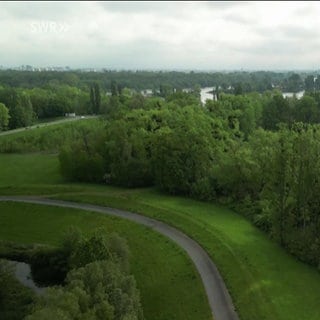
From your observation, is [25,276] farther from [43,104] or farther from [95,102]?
[43,104]

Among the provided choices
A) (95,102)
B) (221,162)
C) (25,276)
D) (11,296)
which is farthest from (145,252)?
(95,102)

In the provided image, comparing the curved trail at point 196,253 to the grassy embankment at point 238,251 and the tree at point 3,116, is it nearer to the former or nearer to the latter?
the grassy embankment at point 238,251

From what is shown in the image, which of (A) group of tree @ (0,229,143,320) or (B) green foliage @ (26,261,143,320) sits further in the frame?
(A) group of tree @ (0,229,143,320)

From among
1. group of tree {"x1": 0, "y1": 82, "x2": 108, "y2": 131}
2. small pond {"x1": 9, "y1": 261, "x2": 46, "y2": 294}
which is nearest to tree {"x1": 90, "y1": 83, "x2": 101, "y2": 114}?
group of tree {"x1": 0, "y1": 82, "x2": 108, "y2": 131}

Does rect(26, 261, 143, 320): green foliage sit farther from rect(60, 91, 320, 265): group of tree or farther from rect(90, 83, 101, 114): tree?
rect(90, 83, 101, 114): tree

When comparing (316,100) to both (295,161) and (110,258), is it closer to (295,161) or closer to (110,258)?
(295,161)

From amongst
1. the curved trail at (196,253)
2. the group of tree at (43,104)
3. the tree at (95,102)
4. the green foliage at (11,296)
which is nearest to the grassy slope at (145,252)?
the curved trail at (196,253)

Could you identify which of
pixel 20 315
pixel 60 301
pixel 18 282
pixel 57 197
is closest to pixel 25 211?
pixel 57 197
